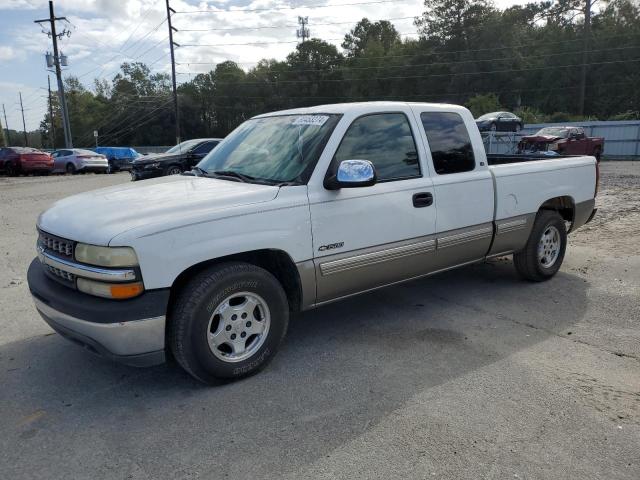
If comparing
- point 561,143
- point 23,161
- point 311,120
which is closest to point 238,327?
point 311,120

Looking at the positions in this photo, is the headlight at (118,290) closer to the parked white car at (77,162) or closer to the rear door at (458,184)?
the rear door at (458,184)

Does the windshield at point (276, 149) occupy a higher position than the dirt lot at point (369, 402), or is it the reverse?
the windshield at point (276, 149)

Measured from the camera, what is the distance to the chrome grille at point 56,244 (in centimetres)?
329

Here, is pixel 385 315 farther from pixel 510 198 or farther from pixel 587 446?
pixel 587 446

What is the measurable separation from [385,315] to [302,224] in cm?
162

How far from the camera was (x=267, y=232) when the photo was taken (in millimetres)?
3492

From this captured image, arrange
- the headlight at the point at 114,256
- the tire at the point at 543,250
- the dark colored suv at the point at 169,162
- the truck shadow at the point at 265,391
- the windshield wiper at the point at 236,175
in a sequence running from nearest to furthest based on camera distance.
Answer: the truck shadow at the point at 265,391 < the headlight at the point at 114,256 < the windshield wiper at the point at 236,175 < the tire at the point at 543,250 < the dark colored suv at the point at 169,162

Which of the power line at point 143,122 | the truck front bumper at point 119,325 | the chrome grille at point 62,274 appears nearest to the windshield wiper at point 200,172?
the chrome grille at point 62,274

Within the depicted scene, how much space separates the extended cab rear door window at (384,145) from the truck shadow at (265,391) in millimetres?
1393

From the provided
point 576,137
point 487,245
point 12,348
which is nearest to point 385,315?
point 487,245

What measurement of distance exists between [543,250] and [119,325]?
4603 mm

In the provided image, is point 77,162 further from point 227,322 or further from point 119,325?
point 119,325

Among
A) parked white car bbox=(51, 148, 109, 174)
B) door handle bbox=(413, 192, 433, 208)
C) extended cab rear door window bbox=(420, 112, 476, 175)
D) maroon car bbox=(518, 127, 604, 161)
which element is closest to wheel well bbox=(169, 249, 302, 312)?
door handle bbox=(413, 192, 433, 208)

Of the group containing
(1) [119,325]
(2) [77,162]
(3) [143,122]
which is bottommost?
(1) [119,325]
